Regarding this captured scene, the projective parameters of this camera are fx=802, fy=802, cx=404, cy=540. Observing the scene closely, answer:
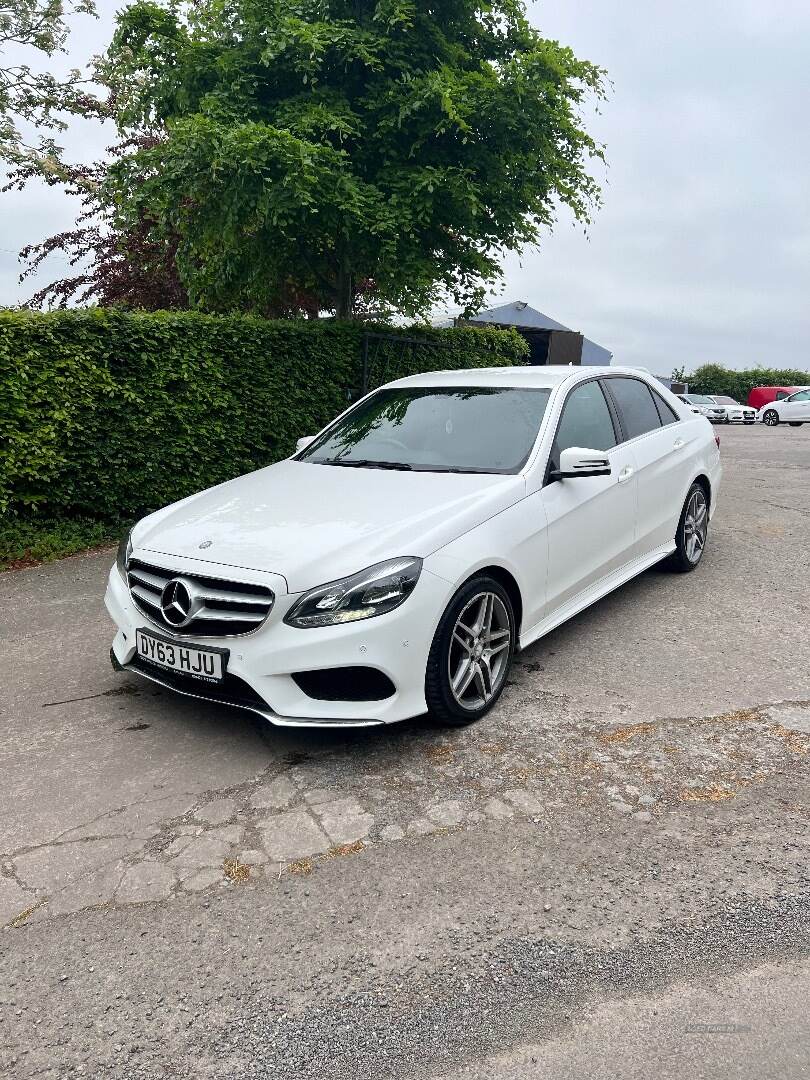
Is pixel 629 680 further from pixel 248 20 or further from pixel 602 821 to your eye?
pixel 248 20

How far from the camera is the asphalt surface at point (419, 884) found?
78.8 inches

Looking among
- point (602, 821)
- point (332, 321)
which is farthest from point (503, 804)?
point (332, 321)

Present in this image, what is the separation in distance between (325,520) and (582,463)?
139cm

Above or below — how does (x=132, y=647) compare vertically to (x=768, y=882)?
above

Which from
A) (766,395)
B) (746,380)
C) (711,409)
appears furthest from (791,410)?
(746,380)

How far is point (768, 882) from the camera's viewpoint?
2.54m

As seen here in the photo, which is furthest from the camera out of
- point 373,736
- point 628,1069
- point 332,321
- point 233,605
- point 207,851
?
point 332,321

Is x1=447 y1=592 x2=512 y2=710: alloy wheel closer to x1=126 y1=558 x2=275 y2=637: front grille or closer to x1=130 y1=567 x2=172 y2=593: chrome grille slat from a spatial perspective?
x1=126 y1=558 x2=275 y2=637: front grille

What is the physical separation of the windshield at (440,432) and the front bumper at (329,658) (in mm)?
1184

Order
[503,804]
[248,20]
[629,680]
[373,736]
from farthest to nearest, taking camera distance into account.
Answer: [248,20], [629,680], [373,736], [503,804]

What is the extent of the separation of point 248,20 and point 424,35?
1.94 m

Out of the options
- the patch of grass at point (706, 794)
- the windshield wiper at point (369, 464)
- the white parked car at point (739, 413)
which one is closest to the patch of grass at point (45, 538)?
the windshield wiper at point (369, 464)

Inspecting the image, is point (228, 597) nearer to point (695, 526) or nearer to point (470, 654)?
point (470, 654)

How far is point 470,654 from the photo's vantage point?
357 centimetres
